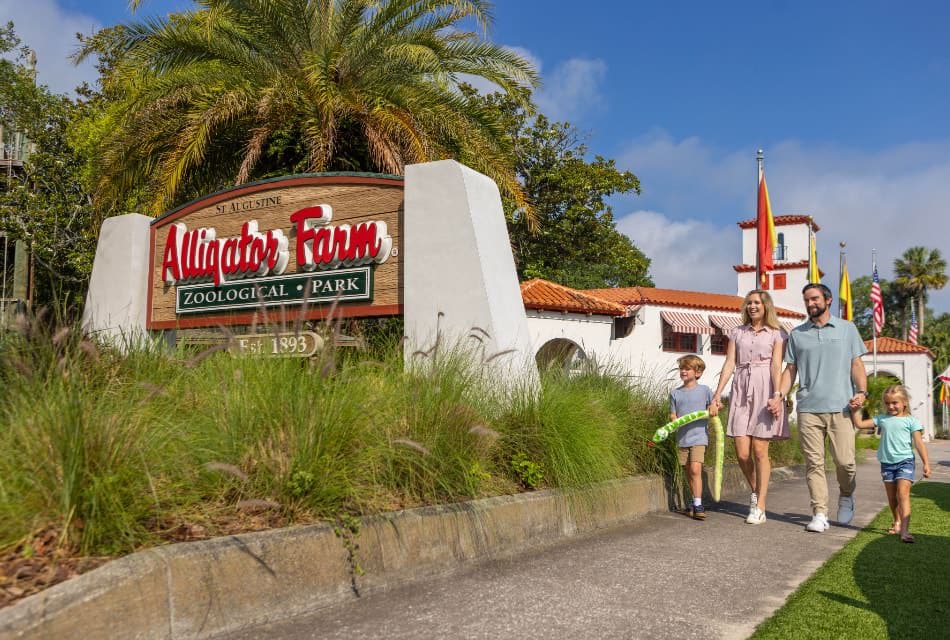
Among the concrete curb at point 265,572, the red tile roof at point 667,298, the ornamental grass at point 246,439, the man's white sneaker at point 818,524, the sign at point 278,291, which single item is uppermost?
the red tile roof at point 667,298

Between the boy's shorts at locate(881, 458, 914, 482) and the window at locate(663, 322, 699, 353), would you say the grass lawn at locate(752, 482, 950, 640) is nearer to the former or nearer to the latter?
the boy's shorts at locate(881, 458, 914, 482)

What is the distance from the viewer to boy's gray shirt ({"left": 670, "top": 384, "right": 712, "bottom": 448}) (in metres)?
7.02

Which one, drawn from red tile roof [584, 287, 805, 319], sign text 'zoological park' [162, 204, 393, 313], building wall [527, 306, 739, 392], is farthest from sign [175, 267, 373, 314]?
red tile roof [584, 287, 805, 319]

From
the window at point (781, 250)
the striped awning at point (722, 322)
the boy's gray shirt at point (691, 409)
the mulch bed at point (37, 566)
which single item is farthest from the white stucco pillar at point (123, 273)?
the window at point (781, 250)

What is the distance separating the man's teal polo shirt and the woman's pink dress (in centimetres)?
25

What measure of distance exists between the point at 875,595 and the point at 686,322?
29.9 meters

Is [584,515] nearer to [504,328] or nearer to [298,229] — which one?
[504,328]

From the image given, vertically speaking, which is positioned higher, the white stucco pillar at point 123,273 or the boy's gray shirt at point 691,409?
the white stucco pillar at point 123,273

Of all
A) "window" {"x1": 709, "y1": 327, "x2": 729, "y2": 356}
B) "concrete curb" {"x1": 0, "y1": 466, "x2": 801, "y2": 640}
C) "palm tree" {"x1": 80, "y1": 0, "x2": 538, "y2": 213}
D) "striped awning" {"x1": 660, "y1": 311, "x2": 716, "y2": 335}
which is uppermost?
"palm tree" {"x1": 80, "y1": 0, "x2": 538, "y2": 213}

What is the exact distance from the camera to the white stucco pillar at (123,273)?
1042 cm

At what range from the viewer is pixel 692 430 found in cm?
704

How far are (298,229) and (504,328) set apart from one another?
298cm

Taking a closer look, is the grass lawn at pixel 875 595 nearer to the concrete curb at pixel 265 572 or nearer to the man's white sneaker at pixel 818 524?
the man's white sneaker at pixel 818 524

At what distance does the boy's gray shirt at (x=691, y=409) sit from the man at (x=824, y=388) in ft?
1.95
